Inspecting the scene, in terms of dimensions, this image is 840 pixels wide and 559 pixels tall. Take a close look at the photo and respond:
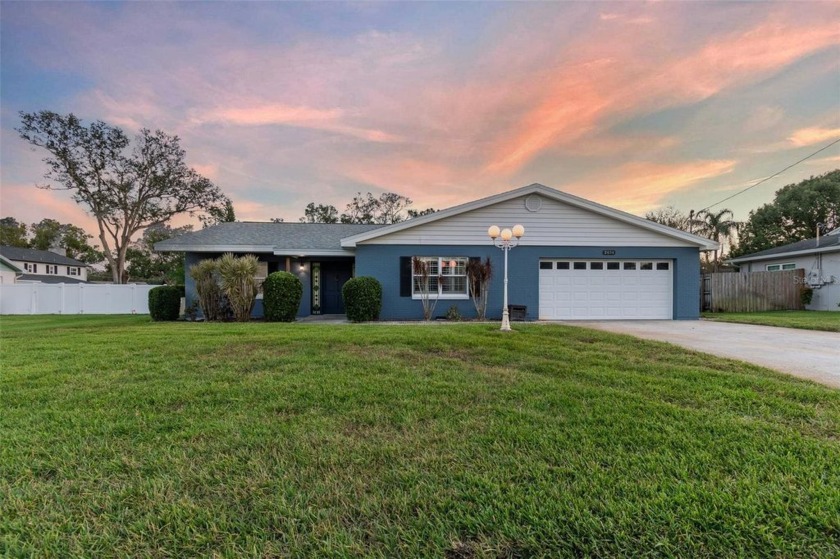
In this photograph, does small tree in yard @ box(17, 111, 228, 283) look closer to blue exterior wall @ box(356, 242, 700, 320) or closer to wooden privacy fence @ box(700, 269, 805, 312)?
blue exterior wall @ box(356, 242, 700, 320)

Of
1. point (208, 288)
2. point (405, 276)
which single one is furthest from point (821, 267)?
point (208, 288)

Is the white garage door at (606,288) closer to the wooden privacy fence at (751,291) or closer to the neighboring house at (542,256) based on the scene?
the neighboring house at (542,256)

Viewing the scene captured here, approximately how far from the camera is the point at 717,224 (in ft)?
72.9

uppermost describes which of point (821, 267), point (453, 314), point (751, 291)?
point (821, 267)

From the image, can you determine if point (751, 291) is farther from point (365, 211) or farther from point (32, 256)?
point (32, 256)

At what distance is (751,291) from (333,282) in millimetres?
16294

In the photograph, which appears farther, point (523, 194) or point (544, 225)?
point (544, 225)

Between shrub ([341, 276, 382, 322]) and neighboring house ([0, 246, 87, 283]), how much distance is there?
1320 inches

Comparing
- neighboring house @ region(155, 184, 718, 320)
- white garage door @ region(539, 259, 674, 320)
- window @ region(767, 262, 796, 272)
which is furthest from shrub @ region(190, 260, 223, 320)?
window @ region(767, 262, 796, 272)

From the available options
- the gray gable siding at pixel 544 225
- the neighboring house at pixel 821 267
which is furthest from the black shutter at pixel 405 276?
the neighboring house at pixel 821 267

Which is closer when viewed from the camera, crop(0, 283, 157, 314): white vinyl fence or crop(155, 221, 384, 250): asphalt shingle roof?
crop(155, 221, 384, 250): asphalt shingle roof

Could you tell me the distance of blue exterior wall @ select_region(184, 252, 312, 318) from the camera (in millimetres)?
11031

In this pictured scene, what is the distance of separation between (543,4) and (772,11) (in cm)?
531

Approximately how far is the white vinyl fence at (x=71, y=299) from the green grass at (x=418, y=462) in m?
12.9
